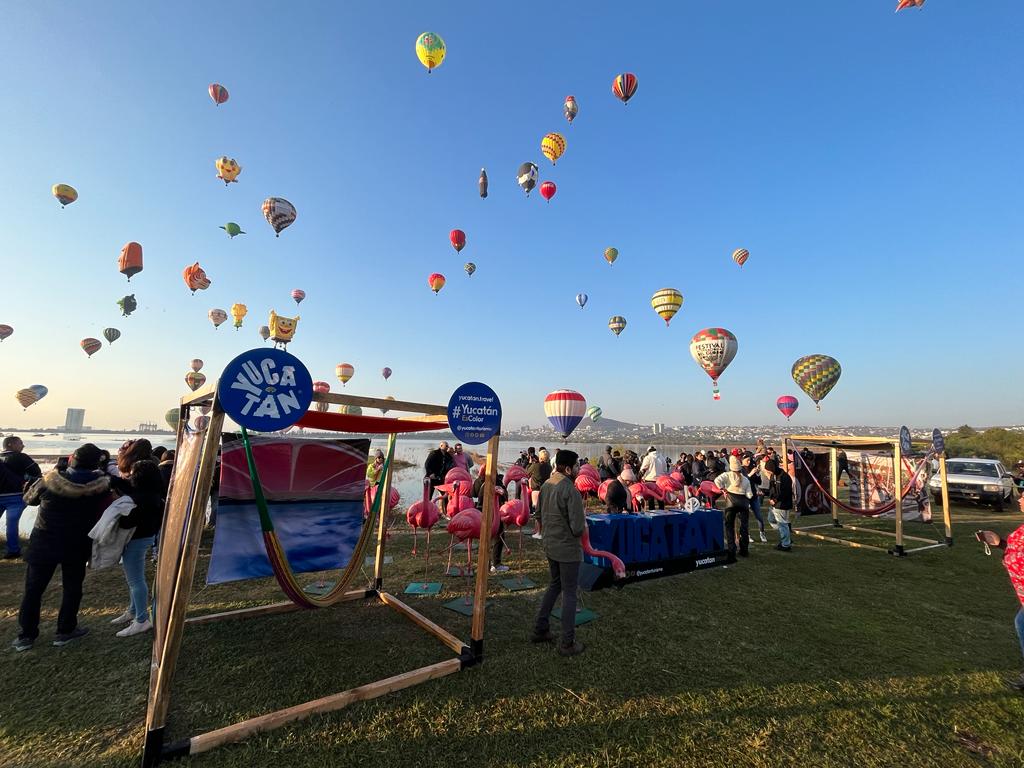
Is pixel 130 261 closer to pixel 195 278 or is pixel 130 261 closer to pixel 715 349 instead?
pixel 195 278

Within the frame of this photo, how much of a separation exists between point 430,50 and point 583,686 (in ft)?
72.7

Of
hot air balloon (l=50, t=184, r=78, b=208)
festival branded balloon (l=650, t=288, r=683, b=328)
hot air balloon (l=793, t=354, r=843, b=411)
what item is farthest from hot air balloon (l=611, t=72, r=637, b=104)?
hot air balloon (l=50, t=184, r=78, b=208)

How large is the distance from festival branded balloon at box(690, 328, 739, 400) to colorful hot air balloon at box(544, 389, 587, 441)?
264 inches

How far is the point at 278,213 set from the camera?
66.3 feet

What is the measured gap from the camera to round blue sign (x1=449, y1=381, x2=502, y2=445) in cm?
454

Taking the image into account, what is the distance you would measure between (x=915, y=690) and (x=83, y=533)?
8.58 meters

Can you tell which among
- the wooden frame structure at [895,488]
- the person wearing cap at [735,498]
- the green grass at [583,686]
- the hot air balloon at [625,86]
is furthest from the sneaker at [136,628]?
the hot air balloon at [625,86]

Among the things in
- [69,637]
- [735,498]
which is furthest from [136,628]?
[735,498]

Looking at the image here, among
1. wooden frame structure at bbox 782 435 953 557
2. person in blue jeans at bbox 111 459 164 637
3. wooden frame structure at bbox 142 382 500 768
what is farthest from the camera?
wooden frame structure at bbox 782 435 953 557

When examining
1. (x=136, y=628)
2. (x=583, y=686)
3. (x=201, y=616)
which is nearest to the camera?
(x=583, y=686)

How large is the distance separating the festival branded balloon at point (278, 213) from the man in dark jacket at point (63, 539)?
18.7 metres

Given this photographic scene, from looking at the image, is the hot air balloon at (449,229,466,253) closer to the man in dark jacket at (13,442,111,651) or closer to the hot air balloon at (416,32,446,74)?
the hot air balloon at (416,32,446,74)

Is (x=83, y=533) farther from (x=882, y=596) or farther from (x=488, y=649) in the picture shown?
(x=882, y=596)

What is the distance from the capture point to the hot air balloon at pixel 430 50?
1794cm
